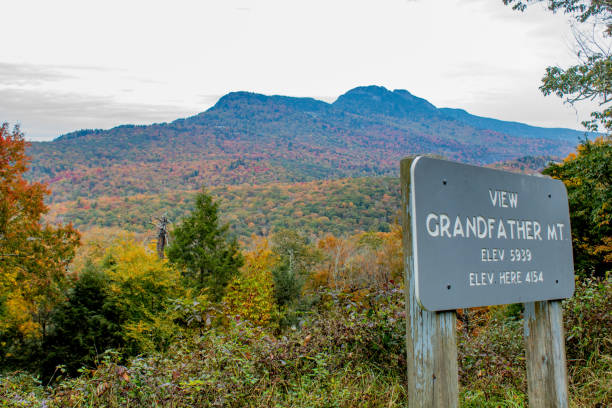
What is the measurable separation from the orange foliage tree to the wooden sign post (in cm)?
1869

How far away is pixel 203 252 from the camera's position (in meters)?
29.7

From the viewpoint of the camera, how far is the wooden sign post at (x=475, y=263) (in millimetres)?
1555

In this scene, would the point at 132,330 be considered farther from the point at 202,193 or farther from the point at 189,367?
the point at 189,367

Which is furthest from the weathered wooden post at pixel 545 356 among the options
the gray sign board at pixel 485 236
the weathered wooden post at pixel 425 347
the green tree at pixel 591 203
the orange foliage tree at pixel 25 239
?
the orange foliage tree at pixel 25 239

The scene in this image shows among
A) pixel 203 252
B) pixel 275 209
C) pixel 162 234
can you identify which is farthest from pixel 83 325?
pixel 275 209


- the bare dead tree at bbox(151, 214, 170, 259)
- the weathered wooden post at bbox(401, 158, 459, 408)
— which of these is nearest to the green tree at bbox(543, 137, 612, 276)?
the weathered wooden post at bbox(401, 158, 459, 408)

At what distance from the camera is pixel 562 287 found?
2139 millimetres

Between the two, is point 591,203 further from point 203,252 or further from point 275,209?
point 275,209

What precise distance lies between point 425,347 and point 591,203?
39.4ft

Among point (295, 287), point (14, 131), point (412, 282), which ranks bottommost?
point (295, 287)

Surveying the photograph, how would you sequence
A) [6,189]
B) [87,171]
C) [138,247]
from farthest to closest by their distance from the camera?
1. [87,171]
2. [138,247]
3. [6,189]

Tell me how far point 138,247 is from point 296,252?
25129 mm

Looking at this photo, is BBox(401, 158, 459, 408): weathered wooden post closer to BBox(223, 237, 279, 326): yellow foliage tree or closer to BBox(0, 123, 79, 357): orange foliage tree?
BBox(0, 123, 79, 357): orange foliage tree

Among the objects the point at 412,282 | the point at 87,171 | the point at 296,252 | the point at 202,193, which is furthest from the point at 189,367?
the point at 87,171
